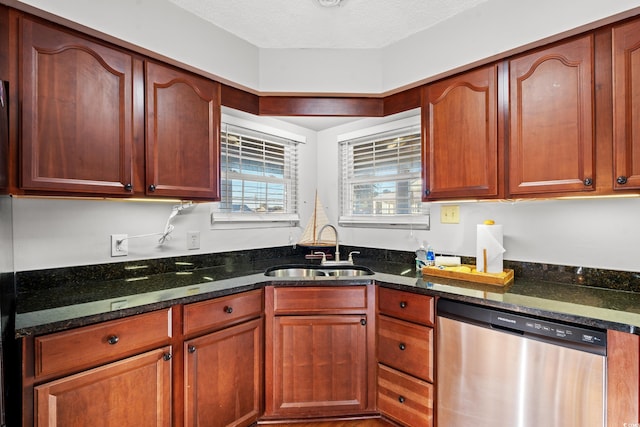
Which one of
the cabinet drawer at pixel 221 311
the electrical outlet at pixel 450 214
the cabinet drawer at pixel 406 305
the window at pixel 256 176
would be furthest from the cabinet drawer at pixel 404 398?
the window at pixel 256 176

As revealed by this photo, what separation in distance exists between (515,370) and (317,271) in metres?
1.30

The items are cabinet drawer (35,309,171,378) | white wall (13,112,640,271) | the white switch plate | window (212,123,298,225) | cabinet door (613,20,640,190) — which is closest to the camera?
cabinet drawer (35,309,171,378)

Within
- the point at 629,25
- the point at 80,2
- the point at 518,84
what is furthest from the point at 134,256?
the point at 629,25

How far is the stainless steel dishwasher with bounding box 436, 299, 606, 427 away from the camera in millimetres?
1214

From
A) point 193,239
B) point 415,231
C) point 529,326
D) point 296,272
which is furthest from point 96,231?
point 529,326

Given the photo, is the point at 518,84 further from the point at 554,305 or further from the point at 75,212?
the point at 75,212

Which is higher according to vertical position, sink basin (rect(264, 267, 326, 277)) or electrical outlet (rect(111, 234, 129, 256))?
electrical outlet (rect(111, 234, 129, 256))

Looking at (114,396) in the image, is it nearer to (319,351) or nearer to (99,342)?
(99,342)

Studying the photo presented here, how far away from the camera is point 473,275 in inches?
70.0

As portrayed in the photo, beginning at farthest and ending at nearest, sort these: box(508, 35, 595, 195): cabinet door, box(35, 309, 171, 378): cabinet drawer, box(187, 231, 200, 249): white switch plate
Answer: box(187, 231, 200, 249): white switch plate, box(508, 35, 595, 195): cabinet door, box(35, 309, 171, 378): cabinet drawer

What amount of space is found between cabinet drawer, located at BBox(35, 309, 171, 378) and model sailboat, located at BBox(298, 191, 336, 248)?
151 centimetres

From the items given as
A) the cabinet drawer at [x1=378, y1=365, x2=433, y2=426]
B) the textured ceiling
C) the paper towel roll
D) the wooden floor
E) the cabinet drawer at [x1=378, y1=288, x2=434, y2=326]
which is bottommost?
the wooden floor

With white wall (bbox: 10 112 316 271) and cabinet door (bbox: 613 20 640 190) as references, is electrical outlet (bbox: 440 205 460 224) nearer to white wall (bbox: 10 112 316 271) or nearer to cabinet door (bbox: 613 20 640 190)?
cabinet door (bbox: 613 20 640 190)

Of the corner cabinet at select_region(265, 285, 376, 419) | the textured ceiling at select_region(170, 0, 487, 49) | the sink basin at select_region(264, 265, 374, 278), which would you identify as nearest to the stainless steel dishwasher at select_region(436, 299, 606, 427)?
the corner cabinet at select_region(265, 285, 376, 419)
